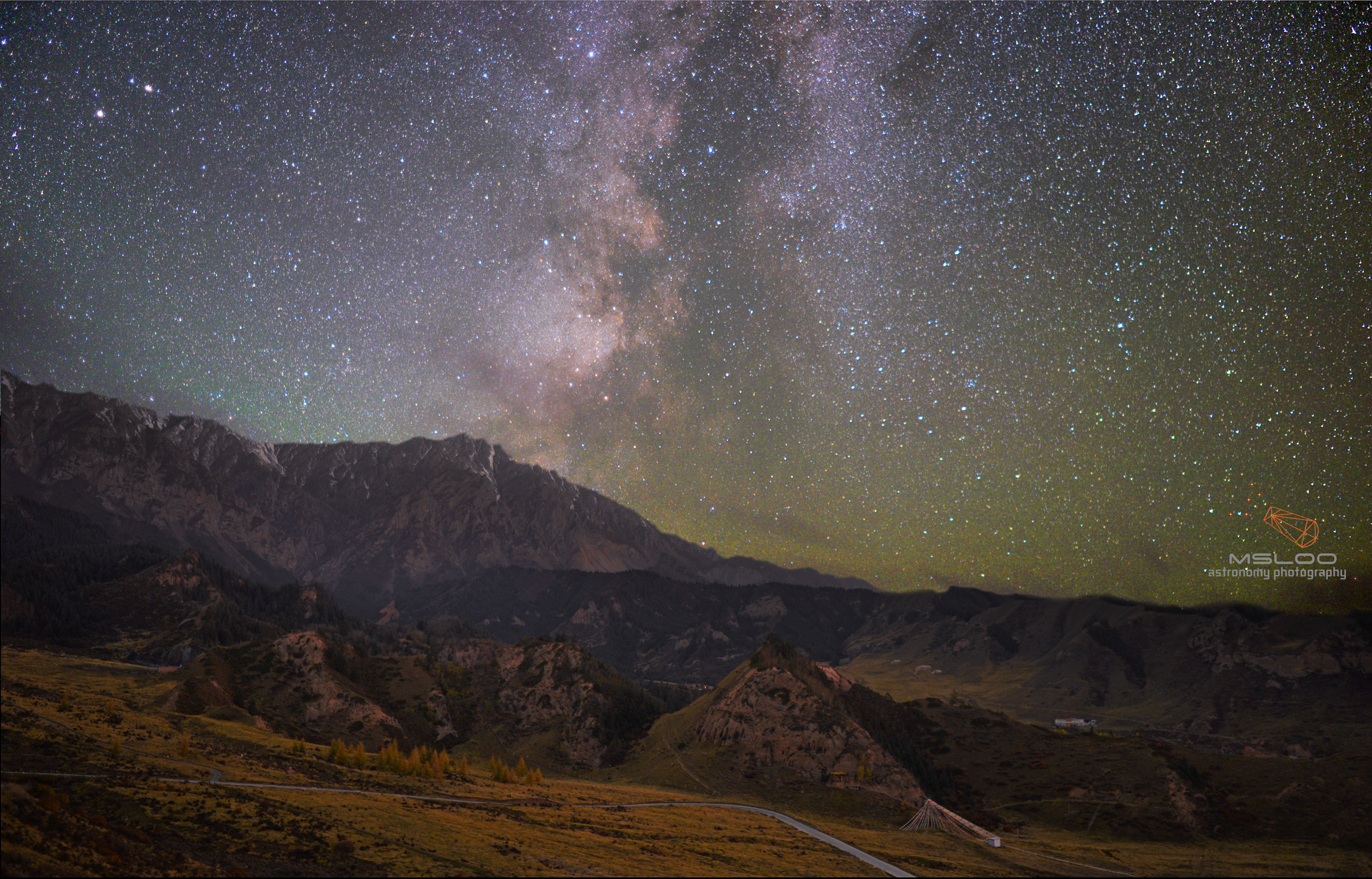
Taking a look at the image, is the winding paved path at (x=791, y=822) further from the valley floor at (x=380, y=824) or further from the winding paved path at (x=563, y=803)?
the valley floor at (x=380, y=824)

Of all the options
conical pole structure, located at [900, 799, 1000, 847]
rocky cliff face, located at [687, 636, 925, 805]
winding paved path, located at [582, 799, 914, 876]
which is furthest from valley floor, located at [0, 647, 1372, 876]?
rocky cliff face, located at [687, 636, 925, 805]

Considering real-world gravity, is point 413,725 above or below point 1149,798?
below

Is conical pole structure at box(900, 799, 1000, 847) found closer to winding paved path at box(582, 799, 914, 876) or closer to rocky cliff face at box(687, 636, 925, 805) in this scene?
rocky cliff face at box(687, 636, 925, 805)

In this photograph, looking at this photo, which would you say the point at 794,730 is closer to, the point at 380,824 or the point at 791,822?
the point at 791,822

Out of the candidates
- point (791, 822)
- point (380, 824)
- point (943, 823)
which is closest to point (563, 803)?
point (791, 822)

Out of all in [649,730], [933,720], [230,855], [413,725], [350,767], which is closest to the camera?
[230,855]

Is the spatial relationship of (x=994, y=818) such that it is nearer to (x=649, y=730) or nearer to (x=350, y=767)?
(x=649, y=730)

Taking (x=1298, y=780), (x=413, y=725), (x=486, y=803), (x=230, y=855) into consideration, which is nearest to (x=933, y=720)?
(x=1298, y=780)

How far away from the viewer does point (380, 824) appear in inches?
2080

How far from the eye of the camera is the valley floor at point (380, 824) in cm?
3950

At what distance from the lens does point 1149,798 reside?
415 ft

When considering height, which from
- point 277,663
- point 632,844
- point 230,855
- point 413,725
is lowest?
point 413,725

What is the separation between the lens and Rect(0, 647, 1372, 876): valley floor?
3950 cm

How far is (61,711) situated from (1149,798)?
170 m
